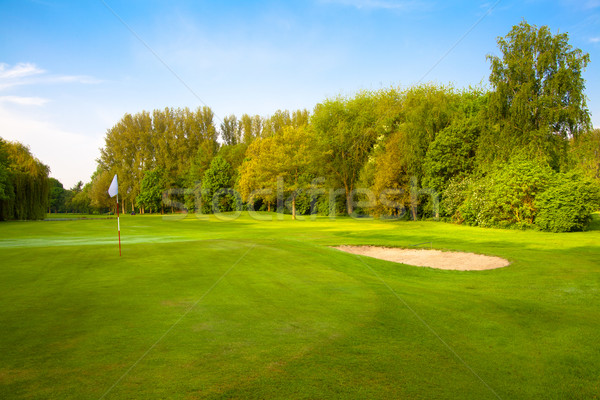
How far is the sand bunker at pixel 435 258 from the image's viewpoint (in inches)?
609

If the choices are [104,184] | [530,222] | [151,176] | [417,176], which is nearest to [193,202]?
[151,176]

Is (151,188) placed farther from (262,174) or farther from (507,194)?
(507,194)

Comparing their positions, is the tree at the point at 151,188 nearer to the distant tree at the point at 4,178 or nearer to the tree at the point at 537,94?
the distant tree at the point at 4,178

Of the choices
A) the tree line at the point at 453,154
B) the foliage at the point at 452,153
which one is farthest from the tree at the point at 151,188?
the foliage at the point at 452,153

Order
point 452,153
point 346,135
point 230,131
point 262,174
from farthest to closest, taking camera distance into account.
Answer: point 230,131 < point 346,135 < point 262,174 < point 452,153

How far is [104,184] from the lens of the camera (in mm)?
81062

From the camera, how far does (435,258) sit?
17703mm

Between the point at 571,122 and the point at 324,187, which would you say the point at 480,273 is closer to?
the point at 571,122

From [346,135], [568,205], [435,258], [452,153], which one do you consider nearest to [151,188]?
[346,135]

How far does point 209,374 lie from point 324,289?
5.33 metres

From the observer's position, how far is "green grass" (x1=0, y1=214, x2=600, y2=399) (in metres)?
4.25

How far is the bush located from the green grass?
616 inches

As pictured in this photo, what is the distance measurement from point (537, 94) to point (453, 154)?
9403mm

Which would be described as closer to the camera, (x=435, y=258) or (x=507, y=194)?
(x=435, y=258)
